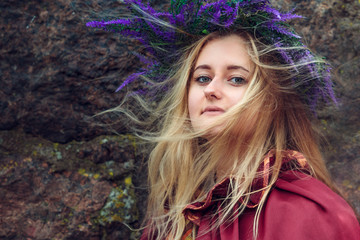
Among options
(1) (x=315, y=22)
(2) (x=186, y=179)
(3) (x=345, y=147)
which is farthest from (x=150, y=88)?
(3) (x=345, y=147)

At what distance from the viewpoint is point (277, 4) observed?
1547 mm

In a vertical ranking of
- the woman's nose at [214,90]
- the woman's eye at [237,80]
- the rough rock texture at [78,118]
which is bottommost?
the rough rock texture at [78,118]

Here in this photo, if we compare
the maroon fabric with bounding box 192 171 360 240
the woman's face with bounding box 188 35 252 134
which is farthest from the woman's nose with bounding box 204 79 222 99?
the maroon fabric with bounding box 192 171 360 240

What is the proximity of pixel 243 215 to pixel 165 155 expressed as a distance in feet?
1.72

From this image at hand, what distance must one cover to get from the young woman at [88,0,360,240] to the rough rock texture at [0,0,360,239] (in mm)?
153

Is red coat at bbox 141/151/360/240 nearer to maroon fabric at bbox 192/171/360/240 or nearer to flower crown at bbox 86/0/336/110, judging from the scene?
maroon fabric at bbox 192/171/360/240

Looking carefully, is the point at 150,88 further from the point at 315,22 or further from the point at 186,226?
the point at 315,22

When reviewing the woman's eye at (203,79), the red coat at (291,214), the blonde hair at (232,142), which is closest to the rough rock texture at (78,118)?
the blonde hair at (232,142)

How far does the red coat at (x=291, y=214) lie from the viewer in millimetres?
990

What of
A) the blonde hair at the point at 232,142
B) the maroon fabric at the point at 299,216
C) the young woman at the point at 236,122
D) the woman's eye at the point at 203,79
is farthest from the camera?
the woman's eye at the point at 203,79

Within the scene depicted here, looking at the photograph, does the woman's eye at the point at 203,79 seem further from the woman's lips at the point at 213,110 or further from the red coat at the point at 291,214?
the red coat at the point at 291,214

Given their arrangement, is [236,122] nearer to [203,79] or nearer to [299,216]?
[203,79]

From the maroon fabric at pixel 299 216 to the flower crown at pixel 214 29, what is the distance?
376mm

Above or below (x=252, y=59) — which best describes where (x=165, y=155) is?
below
